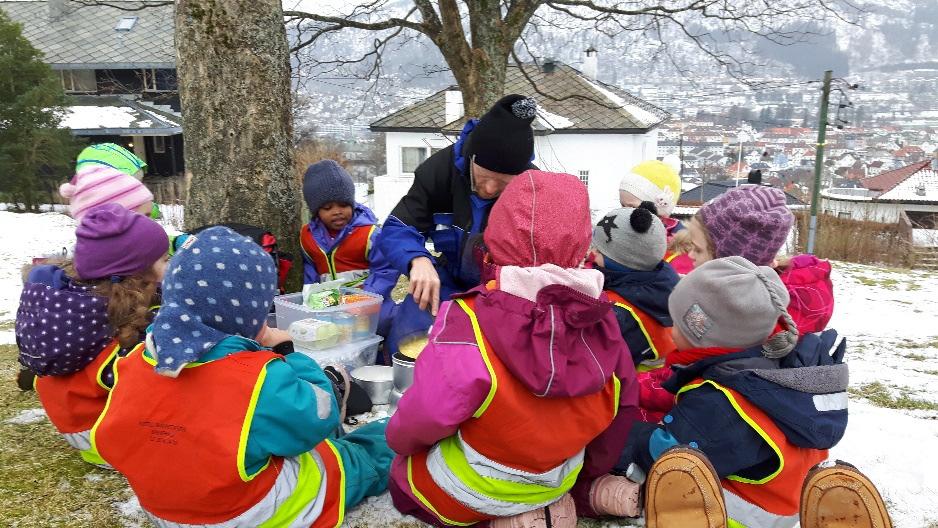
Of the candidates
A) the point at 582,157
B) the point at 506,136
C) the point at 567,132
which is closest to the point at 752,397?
the point at 506,136

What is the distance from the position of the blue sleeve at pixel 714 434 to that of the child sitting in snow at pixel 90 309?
194 centimetres

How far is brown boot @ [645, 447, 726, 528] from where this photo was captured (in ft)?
5.62

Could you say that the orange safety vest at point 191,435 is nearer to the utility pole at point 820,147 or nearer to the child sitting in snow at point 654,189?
the child sitting in snow at point 654,189

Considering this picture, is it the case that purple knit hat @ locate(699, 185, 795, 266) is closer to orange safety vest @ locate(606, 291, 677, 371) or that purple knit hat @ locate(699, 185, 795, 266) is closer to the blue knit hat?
orange safety vest @ locate(606, 291, 677, 371)

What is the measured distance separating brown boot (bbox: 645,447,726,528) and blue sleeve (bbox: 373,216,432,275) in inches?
68.0

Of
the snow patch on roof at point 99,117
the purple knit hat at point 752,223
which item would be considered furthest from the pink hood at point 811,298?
the snow patch on roof at point 99,117

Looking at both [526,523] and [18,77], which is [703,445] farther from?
[18,77]

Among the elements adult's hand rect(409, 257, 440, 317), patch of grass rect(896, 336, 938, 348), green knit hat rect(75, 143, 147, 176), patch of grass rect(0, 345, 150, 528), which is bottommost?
patch of grass rect(896, 336, 938, 348)

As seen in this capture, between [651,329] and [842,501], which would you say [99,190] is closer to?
[651,329]

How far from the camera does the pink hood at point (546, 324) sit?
1.86m

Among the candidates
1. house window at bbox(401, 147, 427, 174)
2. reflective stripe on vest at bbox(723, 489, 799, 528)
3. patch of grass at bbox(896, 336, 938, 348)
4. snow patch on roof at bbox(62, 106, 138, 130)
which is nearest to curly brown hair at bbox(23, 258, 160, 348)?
reflective stripe on vest at bbox(723, 489, 799, 528)

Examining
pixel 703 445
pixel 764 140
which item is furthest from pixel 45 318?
pixel 764 140

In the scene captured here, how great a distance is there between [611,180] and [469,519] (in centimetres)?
2696

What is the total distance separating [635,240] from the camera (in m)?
2.85
